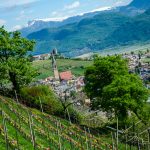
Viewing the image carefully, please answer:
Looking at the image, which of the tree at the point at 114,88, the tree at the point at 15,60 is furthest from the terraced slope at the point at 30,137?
the tree at the point at 15,60

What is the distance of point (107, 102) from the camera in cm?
5153

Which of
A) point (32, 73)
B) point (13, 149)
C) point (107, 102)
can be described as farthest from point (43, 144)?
point (32, 73)

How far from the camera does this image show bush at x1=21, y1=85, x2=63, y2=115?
55656 millimetres

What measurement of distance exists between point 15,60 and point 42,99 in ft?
20.1

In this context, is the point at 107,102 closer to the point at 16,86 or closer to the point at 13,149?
the point at 16,86

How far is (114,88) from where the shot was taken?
50.5m

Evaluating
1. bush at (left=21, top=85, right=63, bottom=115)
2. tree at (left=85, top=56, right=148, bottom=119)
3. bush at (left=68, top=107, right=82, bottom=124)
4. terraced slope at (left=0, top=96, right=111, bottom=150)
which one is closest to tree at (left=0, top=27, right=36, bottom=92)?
bush at (left=21, top=85, right=63, bottom=115)

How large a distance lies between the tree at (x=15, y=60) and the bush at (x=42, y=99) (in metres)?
1.52

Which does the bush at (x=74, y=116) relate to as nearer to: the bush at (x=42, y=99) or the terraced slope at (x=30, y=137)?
the bush at (x=42, y=99)

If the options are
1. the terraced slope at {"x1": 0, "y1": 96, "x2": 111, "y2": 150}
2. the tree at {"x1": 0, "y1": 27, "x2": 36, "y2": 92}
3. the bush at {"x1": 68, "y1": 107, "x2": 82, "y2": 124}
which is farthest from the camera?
the bush at {"x1": 68, "y1": 107, "x2": 82, "y2": 124}

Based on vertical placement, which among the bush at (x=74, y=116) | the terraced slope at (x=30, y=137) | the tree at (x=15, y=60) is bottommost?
the bush at (x=74, y=116)

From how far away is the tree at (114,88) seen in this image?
166 feet

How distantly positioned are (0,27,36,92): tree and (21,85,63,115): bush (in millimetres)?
1516

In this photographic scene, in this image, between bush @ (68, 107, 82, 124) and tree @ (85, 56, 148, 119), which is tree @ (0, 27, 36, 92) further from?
tree @ (85, 56, 148, 119)
